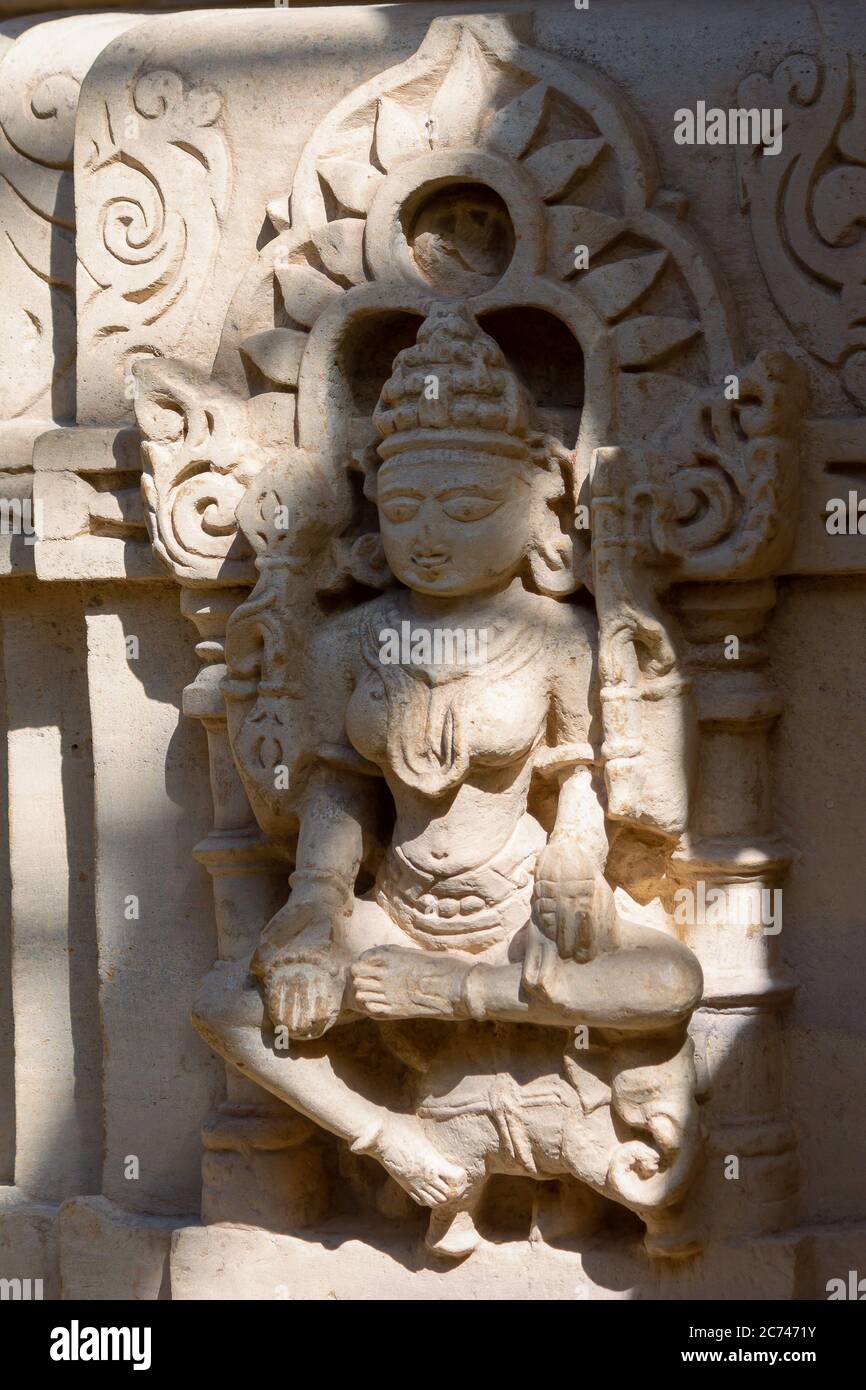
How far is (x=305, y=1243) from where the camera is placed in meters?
3.66

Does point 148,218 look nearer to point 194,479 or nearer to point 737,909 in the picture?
point 194,479

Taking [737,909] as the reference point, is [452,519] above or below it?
above

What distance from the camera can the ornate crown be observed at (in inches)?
134

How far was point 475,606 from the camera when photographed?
3539 mm

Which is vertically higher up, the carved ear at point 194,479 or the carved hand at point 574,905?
the carved ear at point 194,479

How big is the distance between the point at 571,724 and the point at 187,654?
904mm

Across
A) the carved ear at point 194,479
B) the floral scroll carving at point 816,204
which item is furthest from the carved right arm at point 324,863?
the floral scroll carving at point 816,204

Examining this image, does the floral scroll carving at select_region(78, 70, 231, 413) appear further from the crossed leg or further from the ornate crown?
the crossed leg

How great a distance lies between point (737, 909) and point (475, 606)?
30.6 inches

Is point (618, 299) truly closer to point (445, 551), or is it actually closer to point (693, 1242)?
point (445, 551)

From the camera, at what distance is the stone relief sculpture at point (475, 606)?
3398 millimetres

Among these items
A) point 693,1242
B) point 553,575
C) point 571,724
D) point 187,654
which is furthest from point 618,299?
point 693,1242

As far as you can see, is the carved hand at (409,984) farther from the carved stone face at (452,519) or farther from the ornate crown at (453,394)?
the ornate crown at (453,394)

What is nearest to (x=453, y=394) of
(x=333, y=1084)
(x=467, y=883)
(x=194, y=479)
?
(x=194, y=479)
